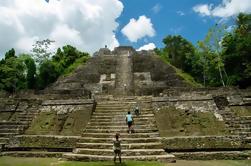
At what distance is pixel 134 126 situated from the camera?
47.1 feet

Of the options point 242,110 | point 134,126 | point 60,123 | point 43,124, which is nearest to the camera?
point 134,126

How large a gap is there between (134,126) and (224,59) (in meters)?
15.2

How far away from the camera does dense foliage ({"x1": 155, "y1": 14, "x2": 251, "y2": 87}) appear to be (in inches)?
989

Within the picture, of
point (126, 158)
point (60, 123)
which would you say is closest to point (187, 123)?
point (126, 158)

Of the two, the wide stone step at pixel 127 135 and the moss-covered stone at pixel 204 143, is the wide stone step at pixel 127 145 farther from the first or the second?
the wide stone step at pixel 127 135

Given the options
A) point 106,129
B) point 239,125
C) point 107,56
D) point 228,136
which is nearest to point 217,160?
point 228,136

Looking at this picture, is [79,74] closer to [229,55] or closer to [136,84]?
[136,84]

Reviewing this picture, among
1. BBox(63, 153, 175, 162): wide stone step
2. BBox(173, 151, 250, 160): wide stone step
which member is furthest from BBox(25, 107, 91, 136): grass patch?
BBox(173, 151, 250, 160): wide stone step

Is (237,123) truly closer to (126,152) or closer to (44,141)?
(126,152)

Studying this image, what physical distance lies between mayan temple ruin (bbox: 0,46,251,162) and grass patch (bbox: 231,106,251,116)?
0.04 metres

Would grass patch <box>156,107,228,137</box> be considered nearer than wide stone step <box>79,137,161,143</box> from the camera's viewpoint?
No

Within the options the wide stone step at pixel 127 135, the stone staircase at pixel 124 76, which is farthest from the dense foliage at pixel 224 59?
the wide stone step at pixel 127 135

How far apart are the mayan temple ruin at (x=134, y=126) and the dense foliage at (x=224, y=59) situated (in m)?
7.84

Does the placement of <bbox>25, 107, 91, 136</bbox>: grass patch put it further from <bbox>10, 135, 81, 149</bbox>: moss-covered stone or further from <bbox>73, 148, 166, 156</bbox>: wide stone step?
<bbox>73, 148, 166, 156</bbox>: wide stone step
